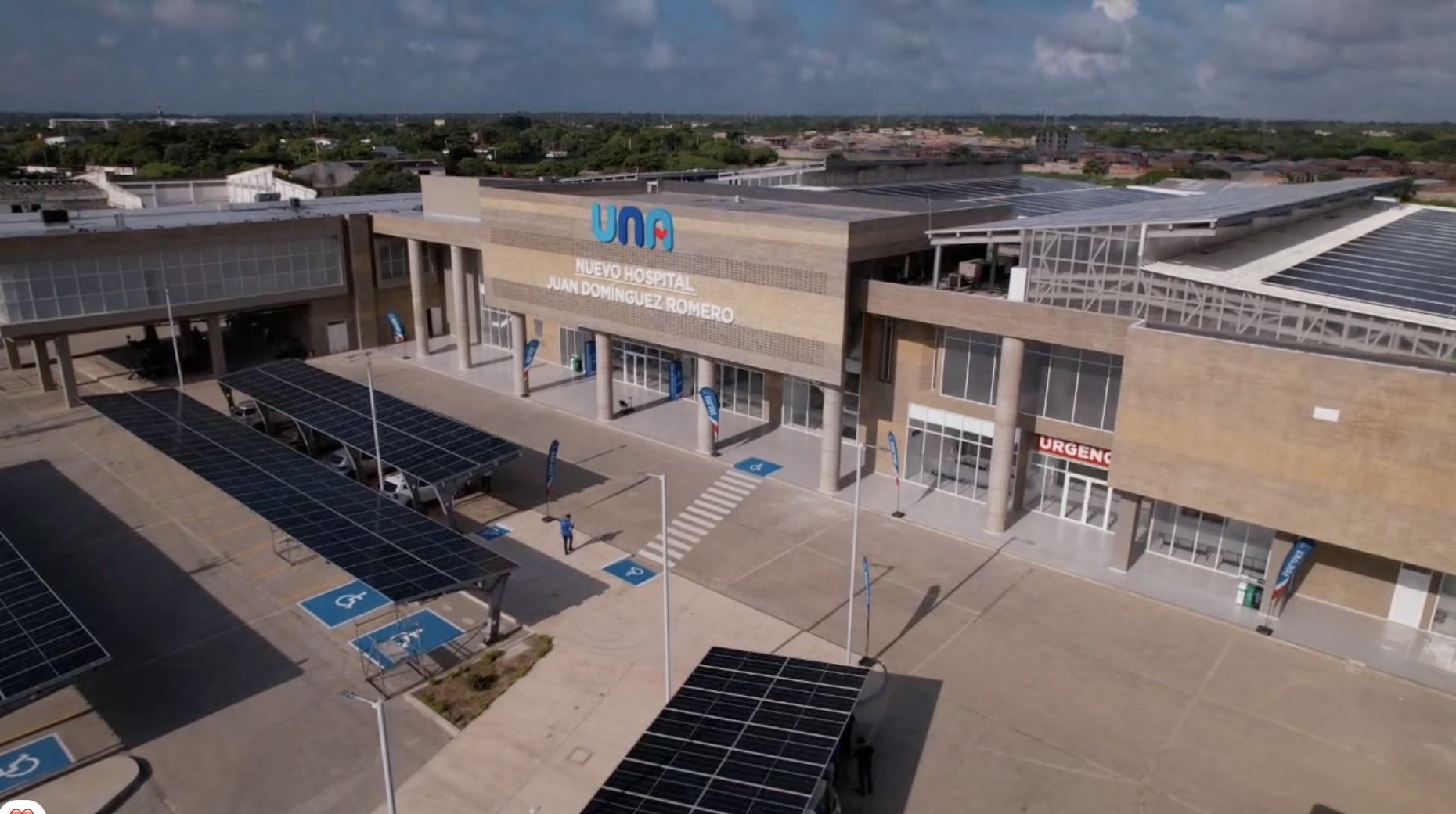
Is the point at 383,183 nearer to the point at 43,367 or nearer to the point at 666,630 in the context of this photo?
the point at 43,367

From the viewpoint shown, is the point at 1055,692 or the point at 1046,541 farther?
the point at 1046,541

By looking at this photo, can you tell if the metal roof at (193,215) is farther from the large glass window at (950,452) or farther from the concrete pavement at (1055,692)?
the large glass window at (950,452)

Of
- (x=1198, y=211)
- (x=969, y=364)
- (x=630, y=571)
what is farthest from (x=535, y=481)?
(x=1198, y=211)

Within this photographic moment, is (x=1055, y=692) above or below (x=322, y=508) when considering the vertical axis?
below

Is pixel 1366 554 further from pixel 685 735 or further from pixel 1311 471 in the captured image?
pixel 685 735

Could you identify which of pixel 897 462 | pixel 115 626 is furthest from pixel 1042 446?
pixel 115 626

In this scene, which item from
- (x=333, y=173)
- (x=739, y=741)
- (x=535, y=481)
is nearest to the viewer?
(x=739, y=741)

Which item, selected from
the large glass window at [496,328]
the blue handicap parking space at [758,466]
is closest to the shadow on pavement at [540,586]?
the blue handicap parking space at [758,466]
